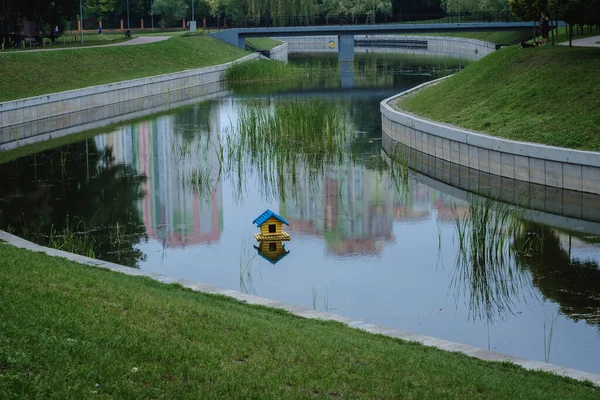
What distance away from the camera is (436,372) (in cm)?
955

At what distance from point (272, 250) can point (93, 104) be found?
90.2ft

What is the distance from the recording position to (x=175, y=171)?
2688cm

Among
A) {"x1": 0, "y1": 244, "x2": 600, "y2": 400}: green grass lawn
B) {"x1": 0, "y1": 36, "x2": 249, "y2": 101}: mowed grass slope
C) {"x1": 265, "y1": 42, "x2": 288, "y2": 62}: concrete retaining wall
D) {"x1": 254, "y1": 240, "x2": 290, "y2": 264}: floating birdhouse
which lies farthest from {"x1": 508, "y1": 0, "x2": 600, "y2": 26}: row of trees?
{"x1": 265, "y1": 42, "x2": 288, "y2": 62}: concrete retaining wall

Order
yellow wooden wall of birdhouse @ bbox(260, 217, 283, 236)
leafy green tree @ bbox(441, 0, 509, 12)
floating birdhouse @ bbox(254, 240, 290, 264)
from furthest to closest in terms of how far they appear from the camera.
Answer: leafy green tree @ bbox(441, 0, 509, 12)
yellow wooden wall of birdhouse @ bbox(260, 217, 283, 236)
floating birdhouse @ bbox(254, 240, 290, 264)

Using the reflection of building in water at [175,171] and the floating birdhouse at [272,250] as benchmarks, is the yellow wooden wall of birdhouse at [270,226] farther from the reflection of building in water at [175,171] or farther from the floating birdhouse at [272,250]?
the reflection of building in water at [175,171]

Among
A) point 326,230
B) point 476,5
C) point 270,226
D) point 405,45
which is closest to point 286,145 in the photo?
point 326,230

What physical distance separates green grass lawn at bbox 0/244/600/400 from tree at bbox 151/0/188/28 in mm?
85124

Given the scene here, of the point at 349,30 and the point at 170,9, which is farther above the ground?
the point at 170,9

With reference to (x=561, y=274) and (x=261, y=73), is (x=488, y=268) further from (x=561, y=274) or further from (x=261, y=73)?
(x=261, y=73)

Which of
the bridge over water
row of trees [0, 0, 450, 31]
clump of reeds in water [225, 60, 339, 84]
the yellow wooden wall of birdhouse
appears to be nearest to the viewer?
the yellow wooden wall of birdhouse

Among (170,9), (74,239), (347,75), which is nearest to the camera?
(74,239)

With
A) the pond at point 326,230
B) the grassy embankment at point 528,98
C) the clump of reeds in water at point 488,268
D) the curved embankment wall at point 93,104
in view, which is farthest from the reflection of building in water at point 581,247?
the curved embankment wall at point 93,104

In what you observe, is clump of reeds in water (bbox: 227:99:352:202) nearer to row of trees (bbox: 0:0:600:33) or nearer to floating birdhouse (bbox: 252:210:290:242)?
floating birdhouse (bbox: 252:210:290:242)

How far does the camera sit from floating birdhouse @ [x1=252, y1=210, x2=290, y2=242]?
63.0ft
